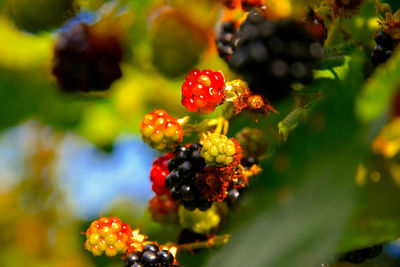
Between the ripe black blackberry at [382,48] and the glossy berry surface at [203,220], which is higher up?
the ripe black blackberry at [382,48]

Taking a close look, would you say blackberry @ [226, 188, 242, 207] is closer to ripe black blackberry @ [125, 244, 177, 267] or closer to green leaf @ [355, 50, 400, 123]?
ripe black blackberry @ [125, 244, 177, 267]

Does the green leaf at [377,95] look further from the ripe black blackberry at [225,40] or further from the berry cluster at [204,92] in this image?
the ripe black blackberry at [225,40]

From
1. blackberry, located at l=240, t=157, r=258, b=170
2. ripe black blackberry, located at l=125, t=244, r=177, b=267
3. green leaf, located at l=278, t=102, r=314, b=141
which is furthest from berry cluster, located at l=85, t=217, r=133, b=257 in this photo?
green leaf, located at l=278, t=102, r=314, b=141

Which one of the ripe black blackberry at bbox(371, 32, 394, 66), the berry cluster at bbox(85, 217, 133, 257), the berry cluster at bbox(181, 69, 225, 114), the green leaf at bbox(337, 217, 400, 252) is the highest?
the ripe black blackberry at bbox(371, 32, 394, 66)

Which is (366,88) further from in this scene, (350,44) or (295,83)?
(350,44)

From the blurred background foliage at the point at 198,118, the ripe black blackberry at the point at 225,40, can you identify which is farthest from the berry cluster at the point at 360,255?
the ripe black blackberry at the point at 225,40

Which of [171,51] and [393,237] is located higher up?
[393,237]

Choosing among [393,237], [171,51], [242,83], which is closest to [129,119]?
[171,51]
